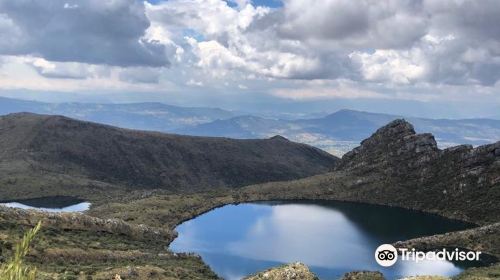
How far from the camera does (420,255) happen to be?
144250mm

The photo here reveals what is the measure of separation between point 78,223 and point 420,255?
95.9 meters

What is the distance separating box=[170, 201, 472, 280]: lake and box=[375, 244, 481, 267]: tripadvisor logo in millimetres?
2671

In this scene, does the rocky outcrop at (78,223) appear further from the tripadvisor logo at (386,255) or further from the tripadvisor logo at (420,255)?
the tripadvisor logo at (420,255)

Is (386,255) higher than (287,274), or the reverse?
(287,274)

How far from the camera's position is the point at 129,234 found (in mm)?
139625

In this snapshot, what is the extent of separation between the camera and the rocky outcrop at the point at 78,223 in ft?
370

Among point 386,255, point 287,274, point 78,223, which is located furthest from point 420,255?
point 78,223

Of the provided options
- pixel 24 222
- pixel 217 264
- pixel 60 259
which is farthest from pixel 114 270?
pixel 217 264

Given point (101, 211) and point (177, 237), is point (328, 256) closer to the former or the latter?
point (177, 237)

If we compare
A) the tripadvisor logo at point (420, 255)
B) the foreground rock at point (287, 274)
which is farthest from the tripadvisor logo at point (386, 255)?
the foreground rock at point (287, 274)

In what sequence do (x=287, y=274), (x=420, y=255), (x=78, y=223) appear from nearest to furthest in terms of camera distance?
1. (x=287, y=274)
2. (x=78, y=223)
3. (x=420, y=255)

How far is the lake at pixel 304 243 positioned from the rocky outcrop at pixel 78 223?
9.01m

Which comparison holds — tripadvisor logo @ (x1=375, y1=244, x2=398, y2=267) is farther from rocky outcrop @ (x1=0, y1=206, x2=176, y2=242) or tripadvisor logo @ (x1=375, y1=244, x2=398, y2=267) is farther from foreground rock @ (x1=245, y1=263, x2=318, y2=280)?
rocky outcrop @ (x1=0, y1=206, x2=176, y2=242)

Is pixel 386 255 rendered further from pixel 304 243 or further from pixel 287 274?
pixel 287 274
